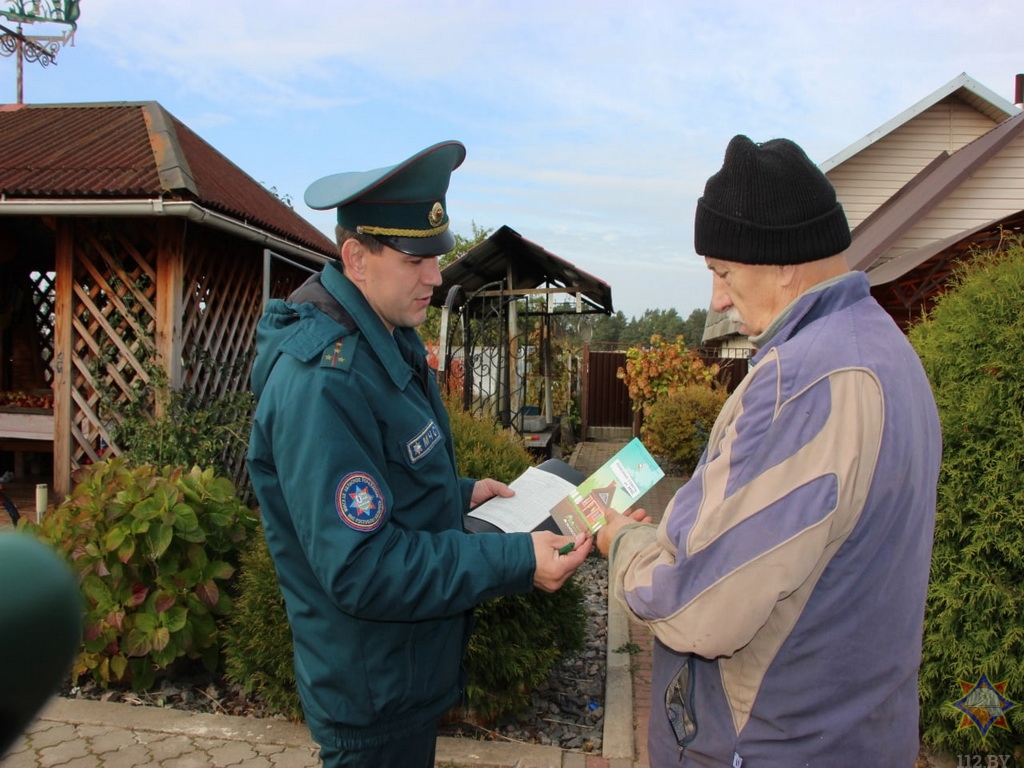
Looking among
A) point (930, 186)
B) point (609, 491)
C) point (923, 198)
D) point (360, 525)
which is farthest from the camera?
point (930, 186)

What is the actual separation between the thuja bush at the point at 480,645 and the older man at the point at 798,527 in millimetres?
1988

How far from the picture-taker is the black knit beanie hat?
1597 mm

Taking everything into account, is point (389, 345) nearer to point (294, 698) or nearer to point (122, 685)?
point (294, 698)

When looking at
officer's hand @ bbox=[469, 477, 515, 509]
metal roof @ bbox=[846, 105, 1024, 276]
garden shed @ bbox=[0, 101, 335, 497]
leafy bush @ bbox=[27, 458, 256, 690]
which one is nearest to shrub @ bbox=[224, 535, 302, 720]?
leafy bush @ bbox=[27, 458, 256, 690]

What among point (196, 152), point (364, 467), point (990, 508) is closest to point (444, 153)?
point (364, 467)

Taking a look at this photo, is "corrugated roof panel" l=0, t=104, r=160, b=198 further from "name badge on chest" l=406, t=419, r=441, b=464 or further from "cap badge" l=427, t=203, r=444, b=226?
"name badge on chest" l=406, t=419, r=441, b=464

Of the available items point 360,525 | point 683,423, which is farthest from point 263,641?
point 683,423

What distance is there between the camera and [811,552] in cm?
139

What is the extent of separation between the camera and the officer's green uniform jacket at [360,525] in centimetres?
173

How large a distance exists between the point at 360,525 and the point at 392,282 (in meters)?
0.65

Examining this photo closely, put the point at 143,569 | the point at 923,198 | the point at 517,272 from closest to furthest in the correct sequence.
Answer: the point at 143,569, the point at 517,272, the point at 923,198

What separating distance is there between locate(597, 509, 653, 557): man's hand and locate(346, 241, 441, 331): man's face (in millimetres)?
716

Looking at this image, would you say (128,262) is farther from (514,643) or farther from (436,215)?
(436,215)

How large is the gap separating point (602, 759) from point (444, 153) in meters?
2.73
